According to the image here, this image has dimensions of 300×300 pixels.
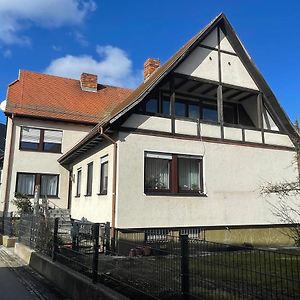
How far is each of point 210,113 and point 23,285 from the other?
11.5 metres

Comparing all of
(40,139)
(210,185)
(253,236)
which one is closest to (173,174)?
(210,185)

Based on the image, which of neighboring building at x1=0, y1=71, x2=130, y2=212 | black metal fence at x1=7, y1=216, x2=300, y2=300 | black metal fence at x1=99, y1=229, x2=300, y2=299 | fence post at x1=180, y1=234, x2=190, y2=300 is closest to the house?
neighboring building at x1=0, y1=71, x2=130, y2=212

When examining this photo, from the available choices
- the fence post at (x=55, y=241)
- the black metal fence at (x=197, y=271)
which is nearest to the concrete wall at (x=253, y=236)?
the fence post at (x=55, y=241)

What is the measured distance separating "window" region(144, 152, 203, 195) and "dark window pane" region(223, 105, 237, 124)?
3.84 m

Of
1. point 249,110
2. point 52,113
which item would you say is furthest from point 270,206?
point 52,113

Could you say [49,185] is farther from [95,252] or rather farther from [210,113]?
[95,252]

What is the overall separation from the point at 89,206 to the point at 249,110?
342 inches

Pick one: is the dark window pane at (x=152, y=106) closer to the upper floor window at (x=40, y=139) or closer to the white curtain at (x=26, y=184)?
the upper floor window at (x=40, y=139)

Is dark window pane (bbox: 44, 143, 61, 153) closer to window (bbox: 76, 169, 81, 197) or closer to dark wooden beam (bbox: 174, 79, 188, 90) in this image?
window (bbox: 76, 169, 81, 197)

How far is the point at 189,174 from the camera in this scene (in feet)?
49.3

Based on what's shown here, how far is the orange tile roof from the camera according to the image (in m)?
23.4

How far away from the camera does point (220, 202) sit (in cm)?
1511

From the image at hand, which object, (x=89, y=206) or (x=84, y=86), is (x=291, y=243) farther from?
(x=84, y=86)

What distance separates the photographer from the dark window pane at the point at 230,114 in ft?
59.3
